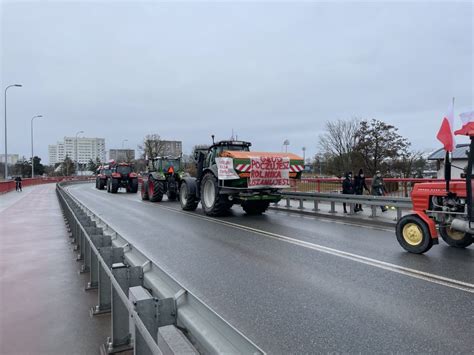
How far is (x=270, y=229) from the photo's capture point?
10.3 metres

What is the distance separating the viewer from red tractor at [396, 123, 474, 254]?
6719mm

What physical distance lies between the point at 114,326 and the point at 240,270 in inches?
117

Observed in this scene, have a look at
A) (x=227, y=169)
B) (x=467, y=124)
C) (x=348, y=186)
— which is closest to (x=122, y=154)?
(x=348, y=186)

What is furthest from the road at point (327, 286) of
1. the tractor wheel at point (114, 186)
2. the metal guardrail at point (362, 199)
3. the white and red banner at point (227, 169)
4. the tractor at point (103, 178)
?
the tractor at point (103, 178)

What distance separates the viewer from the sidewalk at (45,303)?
3.83 metres

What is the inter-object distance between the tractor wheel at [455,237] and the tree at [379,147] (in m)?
24.6

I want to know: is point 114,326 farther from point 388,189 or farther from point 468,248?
point 388,189

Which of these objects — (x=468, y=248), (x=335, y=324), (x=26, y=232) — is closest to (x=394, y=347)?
(x=335, y=324)

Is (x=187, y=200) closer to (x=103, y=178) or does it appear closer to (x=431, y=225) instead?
(x=431, y=225)

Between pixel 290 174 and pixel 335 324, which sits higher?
pixel 290 174

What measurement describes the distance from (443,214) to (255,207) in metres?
7.60

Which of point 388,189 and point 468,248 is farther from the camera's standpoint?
point 388,189

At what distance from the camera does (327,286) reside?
532cm

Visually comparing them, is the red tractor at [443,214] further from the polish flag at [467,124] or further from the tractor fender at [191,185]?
the tractor fender at [191,185]
